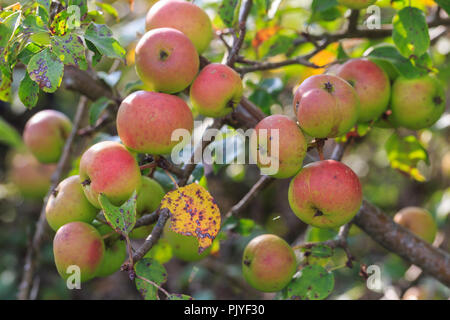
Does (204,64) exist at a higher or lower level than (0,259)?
higher

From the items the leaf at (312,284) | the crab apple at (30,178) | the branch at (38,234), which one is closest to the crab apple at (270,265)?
the leaf at (312,284)

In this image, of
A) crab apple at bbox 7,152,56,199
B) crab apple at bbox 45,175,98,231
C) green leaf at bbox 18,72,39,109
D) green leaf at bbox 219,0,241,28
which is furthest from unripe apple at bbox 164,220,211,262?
crab apple at bbox 7,152,56,199

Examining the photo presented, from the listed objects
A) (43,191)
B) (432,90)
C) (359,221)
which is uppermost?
(432,90)

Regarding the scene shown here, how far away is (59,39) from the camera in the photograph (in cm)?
89

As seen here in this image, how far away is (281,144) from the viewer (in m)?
0.87

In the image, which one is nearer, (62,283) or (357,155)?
(62,283)

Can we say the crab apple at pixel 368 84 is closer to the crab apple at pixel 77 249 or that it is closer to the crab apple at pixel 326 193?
the crab apple at pixel 326 193

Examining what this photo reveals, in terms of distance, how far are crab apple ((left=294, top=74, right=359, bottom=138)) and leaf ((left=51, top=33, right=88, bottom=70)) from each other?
45cm

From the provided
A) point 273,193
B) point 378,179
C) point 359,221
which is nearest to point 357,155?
point 378,179

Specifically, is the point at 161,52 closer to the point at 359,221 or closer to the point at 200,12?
the point at 200,12

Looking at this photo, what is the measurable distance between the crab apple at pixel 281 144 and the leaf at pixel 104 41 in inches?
13.1

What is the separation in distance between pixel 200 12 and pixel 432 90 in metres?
0.65

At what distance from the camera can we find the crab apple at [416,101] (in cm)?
118

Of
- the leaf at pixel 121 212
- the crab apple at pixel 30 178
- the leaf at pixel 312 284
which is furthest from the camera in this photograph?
the crab apple at pixel 30 178
